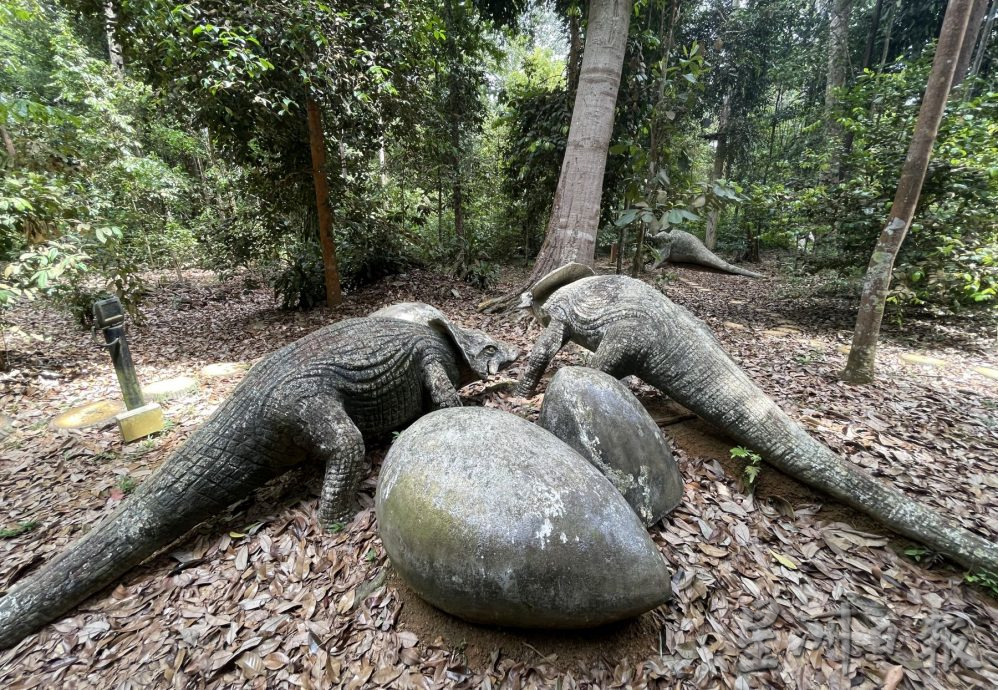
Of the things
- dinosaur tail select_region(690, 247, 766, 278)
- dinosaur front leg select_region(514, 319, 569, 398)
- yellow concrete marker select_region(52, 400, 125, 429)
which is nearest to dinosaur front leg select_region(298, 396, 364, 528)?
dinosaur front leg select_region(514, 319, 569, 398)

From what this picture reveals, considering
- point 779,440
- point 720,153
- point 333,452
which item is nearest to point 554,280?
point 779,440

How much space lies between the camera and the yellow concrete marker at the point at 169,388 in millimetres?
4382

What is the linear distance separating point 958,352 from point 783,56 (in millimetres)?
11966

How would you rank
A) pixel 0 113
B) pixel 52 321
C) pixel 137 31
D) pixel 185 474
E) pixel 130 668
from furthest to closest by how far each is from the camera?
pixel 52 321, pixel 137 31, pixel 0 113, pixel 185 474, pixel 130 668

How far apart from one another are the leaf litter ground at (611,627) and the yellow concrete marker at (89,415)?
0.15 m

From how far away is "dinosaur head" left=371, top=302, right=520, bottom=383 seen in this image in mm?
3213

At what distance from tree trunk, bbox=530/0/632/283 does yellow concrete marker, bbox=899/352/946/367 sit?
3604 mm

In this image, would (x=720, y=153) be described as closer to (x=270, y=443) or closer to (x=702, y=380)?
(x=702, y=380)

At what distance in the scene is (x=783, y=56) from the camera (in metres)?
12.7

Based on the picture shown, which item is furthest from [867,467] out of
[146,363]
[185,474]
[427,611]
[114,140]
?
[114,140]

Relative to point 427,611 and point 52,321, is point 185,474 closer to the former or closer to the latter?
point 427,611

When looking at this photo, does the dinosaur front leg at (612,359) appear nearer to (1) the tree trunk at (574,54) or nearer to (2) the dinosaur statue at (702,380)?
(2) the dinosaur statue at (702,380)

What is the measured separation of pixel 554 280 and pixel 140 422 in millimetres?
3714

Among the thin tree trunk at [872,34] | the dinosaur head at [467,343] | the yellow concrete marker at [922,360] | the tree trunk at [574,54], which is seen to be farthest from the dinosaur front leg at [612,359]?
the thin tree trunk at [872,34]
